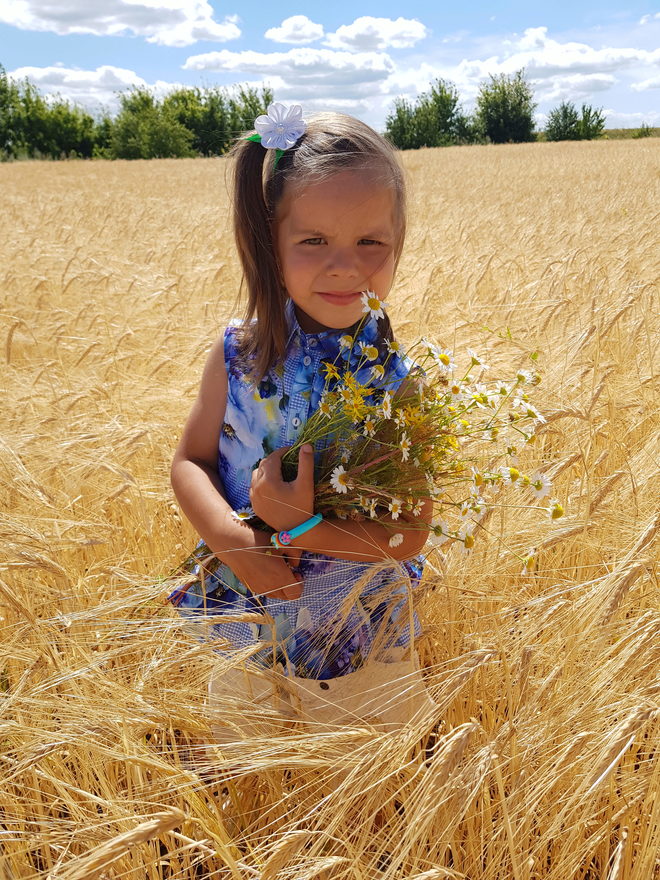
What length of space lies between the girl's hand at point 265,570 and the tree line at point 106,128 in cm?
4537

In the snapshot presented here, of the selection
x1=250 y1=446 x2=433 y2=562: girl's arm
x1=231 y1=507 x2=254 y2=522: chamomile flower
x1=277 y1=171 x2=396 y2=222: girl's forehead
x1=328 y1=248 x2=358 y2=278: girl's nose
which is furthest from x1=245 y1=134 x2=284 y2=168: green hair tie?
x1=231 y1=507 x2=254 y2=522: chamomile flower

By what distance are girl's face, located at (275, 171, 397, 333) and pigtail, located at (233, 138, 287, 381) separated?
3.6 inches

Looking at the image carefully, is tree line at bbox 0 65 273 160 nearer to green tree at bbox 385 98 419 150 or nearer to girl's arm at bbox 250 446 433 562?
green tree at bbox 385 98 419 150

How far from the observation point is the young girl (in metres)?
1.24

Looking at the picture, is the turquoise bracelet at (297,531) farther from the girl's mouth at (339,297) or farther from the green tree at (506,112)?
the green tree at (506,112)

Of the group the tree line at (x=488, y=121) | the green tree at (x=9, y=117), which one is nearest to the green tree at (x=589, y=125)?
the tree line at (x=488, y=121)

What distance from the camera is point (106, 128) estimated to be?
158ft

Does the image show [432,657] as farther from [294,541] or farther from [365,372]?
[365,372]

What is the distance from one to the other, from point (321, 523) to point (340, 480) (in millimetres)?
121

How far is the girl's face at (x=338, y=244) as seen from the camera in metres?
1.35

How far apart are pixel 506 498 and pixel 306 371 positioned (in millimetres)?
637

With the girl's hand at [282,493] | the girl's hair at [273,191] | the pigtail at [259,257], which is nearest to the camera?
the girl's hand at [282,493]

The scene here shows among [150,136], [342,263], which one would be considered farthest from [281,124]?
[150,136]

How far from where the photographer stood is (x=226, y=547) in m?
1.37
